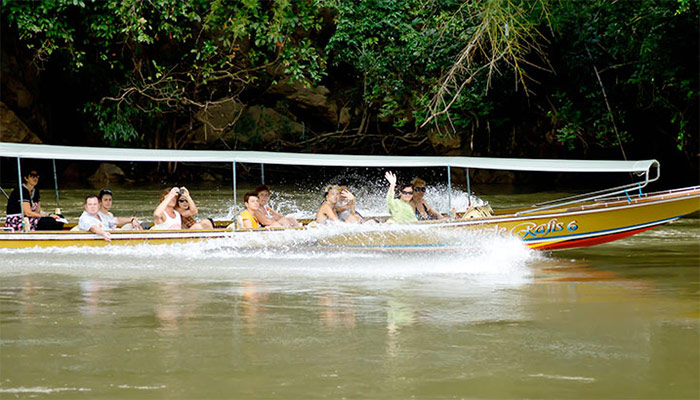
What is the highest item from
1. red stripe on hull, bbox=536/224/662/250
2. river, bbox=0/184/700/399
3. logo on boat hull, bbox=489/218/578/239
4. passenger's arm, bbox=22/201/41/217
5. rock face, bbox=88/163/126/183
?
rock face, bbox=88/163/126/183

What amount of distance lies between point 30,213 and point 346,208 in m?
3.89

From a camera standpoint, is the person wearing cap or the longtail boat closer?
the longtail boat

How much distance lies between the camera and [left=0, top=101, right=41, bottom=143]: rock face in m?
24.4

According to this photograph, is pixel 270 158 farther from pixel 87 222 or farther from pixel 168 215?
pixel 87 222

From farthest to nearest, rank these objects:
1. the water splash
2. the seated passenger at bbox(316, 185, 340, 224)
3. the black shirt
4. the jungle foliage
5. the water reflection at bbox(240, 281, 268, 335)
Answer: the jungle foliage, the black shirt, the seated passenger at bbox(316, 185, 340, 224), the water splash, the water reflection at bbox(240, 281, 268, 335)

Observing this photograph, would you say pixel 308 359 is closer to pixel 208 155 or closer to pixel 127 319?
pixel 127 319

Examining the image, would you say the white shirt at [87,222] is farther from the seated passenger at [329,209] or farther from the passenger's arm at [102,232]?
the seated passenger at [329,209]

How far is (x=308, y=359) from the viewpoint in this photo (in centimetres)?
636

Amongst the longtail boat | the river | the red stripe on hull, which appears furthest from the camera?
the red stripe on hull

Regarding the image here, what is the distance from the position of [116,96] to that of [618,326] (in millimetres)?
16689

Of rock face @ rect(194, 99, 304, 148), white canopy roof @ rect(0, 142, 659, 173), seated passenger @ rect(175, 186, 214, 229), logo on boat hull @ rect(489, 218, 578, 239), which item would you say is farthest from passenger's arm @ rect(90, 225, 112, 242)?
rock face @ rect(194, 99, 304, 148)

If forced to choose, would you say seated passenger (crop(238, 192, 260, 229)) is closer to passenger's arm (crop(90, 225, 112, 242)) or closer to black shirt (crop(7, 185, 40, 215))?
passenger's arm (crop(90, 225, 112, 242))

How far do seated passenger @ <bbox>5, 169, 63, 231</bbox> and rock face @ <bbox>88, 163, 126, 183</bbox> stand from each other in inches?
646

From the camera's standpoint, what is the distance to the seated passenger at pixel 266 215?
11805mm
